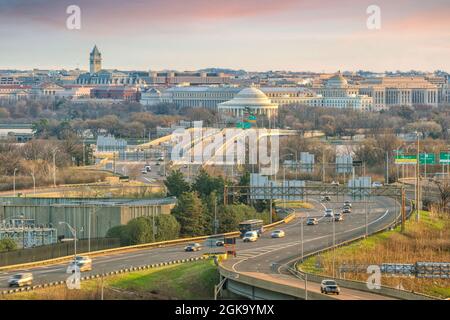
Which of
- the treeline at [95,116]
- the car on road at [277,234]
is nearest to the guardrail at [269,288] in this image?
the car on road at [277,234]

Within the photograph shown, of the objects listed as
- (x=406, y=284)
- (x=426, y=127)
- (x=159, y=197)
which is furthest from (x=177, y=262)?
(x=426, y=127)

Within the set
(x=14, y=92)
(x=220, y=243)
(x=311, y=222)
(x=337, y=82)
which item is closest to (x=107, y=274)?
(x=220, y=243)

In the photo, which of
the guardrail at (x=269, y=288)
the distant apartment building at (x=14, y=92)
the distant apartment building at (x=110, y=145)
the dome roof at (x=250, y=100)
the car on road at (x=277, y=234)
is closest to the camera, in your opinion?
the guardrail at (x=269, y=288)

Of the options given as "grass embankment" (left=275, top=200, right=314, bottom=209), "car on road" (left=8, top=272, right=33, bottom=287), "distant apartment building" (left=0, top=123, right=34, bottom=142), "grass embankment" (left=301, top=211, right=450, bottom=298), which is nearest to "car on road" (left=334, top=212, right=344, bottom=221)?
"grass embankment" (left=301, top=211, right=450, bottom=298)

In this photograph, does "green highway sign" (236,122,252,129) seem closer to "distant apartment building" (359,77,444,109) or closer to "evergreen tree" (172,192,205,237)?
"evergreen tree" (172,192,205,237)

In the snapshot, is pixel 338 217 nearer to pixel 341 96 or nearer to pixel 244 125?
pixel 244 125

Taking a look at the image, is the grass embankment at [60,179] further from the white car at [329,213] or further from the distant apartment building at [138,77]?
the distant apartment building at [138,77]

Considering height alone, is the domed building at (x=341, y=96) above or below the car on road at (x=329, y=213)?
above
